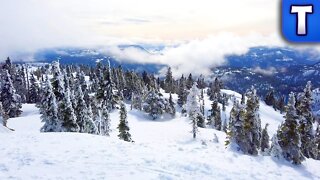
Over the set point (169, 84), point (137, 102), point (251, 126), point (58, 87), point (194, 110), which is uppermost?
point (58, 87)

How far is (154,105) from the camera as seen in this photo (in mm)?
93500

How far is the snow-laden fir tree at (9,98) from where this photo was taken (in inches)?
3132

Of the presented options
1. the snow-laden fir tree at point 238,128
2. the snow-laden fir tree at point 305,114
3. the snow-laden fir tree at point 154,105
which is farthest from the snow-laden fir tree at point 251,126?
the snow-laden fir tree at point 154,105

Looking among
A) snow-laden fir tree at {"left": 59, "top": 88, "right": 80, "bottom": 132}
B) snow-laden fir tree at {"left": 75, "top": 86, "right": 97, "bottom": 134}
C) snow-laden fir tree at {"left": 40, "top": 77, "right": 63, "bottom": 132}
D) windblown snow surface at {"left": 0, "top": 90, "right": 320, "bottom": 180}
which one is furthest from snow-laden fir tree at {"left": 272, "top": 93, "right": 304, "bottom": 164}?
snow-laden fir tree at {"left": 75, "top": 86, "right": 97, "bottom": 134}

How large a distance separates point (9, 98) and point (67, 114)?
141ft

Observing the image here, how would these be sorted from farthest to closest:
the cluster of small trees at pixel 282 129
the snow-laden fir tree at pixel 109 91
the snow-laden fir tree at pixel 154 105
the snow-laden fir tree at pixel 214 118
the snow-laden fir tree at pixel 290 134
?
1. the snow-laden fir tree at pixel 214 118
2. the snow-laden fir tree at pixel 154 105
3. the snow-laden fir tree at pixel 109 91
4. the snow-laden fir tree at pixel 290 134
5. the cluster of small trees at pixel 282 129

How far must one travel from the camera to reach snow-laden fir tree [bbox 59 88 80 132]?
144 ft

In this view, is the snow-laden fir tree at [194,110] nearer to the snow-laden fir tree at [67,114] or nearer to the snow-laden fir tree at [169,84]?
the snow-laden fir tree at [67,114]

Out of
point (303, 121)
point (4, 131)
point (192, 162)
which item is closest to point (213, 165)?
point (192, 162)

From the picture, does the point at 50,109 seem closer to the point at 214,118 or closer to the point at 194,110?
the point at 194,110

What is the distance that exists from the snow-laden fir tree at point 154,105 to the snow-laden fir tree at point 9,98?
106 ft

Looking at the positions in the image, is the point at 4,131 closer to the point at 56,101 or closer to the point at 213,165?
the point at 56,101

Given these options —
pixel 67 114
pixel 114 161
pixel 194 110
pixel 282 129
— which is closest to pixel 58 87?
pixel 67 114

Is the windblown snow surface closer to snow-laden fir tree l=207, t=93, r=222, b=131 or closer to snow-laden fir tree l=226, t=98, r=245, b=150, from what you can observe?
snow-laden fir tree l=226, t=98, r=245, b=150
